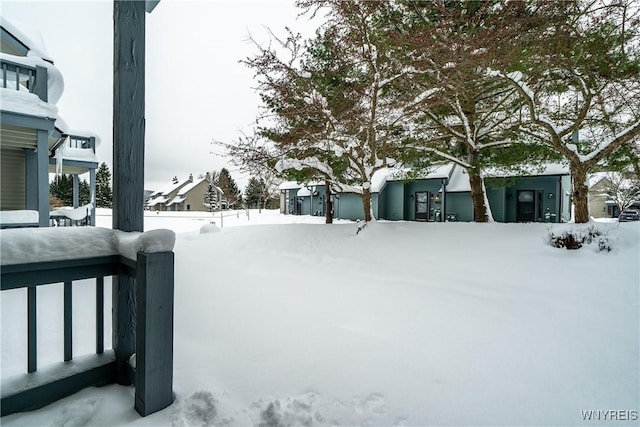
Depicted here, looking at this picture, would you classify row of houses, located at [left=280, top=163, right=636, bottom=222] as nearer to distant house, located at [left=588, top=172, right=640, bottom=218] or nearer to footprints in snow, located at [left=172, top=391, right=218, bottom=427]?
footprints in snow, located at [left=172, top=391, right=218, bottom=427]

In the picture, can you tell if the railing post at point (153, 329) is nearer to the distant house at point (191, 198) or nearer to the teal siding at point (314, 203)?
the teal siding at point (314, 203)

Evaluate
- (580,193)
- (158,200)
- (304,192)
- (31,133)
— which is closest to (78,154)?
(31,133)

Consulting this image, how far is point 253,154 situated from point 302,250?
138 inches

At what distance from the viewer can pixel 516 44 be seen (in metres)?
6.13

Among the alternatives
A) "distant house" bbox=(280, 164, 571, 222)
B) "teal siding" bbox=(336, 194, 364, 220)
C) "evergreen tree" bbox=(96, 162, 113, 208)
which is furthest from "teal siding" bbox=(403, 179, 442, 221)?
"evergreen tree" bbox=(96, 162, 113, 208)

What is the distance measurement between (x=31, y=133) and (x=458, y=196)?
1511 cm

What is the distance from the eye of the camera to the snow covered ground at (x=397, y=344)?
1.86 meters

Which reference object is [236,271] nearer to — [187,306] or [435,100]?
[187,306]

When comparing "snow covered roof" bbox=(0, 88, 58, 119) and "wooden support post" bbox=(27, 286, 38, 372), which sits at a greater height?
"snow covered roof" bbox=(0, 88, 58, 119)

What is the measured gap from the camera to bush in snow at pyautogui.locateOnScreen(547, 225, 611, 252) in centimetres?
531

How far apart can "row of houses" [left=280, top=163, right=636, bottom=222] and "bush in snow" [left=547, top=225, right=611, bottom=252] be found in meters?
4.56

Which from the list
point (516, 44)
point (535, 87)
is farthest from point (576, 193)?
point (516, 44)

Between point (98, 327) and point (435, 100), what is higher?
point (435, 100)

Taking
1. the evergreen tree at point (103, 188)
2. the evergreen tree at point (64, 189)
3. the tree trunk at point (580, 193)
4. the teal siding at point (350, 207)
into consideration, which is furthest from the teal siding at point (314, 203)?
the evergreen tree at point (103, 188)
